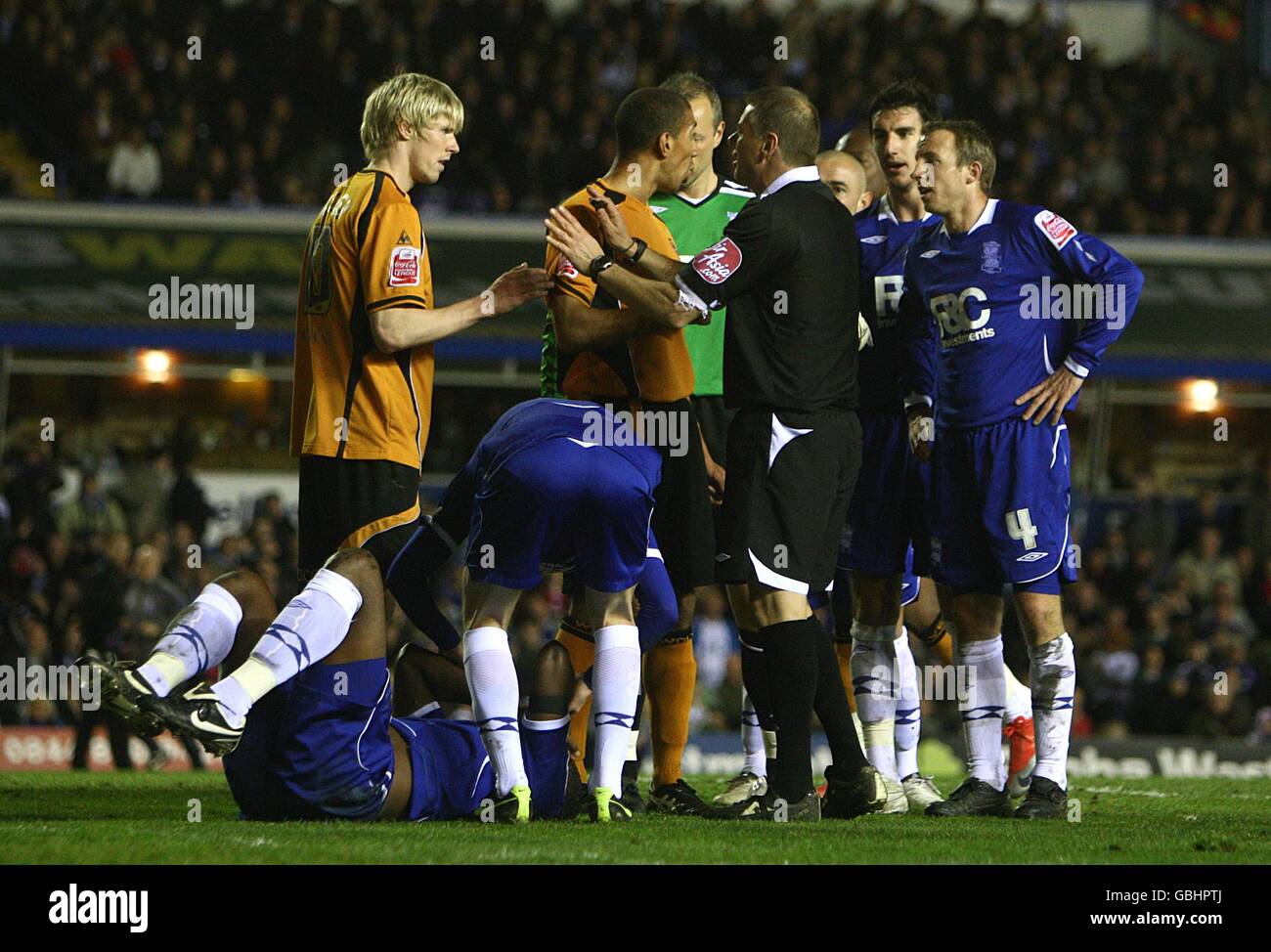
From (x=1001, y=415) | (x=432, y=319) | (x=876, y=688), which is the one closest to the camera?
(x=432, y=319)

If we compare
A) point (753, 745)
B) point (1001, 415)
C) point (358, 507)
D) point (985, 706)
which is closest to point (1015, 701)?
point (985, 706)

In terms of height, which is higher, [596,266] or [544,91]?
[544,91]

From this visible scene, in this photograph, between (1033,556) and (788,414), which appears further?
(1033,556)

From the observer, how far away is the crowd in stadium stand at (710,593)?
14.0 meters

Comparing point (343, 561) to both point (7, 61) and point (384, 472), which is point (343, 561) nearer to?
point (384, 472)

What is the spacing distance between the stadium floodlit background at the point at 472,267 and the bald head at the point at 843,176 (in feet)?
26.4

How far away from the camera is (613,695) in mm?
5742

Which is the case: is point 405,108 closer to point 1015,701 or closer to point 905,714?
point 905,714

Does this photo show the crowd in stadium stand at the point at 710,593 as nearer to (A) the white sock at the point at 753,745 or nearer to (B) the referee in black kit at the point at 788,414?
(A) the white sock at the point at 753,745

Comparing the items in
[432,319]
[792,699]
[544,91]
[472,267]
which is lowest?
[792,699]

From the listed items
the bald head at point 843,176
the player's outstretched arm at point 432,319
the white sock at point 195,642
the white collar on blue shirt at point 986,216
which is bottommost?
the white sock at point 195,642

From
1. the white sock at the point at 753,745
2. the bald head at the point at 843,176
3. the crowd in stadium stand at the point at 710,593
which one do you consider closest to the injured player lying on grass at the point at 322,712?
the white sock at the point at 753,745

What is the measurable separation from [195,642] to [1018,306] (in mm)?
3439
